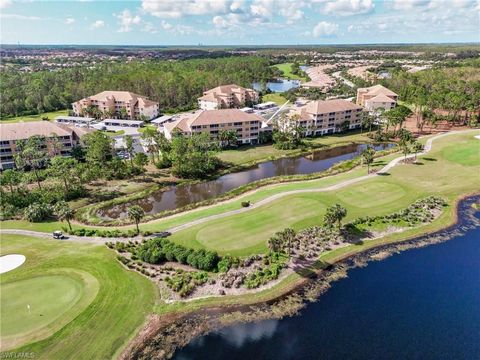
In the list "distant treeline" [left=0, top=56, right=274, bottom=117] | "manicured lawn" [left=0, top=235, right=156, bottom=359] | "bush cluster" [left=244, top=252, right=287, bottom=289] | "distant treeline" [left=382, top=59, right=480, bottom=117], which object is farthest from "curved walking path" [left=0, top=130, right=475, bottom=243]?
"distant treeline" [left=0, top=56, right=274, bottom=117]

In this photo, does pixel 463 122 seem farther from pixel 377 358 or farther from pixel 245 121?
pixel 377 358

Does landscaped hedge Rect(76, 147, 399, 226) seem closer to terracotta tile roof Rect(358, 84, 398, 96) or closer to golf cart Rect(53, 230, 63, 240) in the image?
golf cart Rect(53, 230, 63, 240)

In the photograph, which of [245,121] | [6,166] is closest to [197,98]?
[245,121]

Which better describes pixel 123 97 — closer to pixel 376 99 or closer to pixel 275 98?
pixel 275 98

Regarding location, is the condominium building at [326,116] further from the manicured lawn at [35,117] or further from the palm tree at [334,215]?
the manicured lawn at [35,117]

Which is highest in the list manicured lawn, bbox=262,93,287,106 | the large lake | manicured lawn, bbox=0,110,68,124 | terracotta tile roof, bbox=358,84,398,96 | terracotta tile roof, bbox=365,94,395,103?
terracotta tile roof, bbox=358,84,398,96

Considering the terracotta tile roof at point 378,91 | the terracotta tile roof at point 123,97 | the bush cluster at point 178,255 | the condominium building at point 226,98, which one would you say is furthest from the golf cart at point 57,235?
the terracotta tile roof at point 378,91

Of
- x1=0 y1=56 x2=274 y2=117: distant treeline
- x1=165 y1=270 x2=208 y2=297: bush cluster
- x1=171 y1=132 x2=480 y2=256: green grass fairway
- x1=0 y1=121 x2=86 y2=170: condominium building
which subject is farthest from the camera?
x1=0 y1=56 x2=274 y2=117: distant treeline
